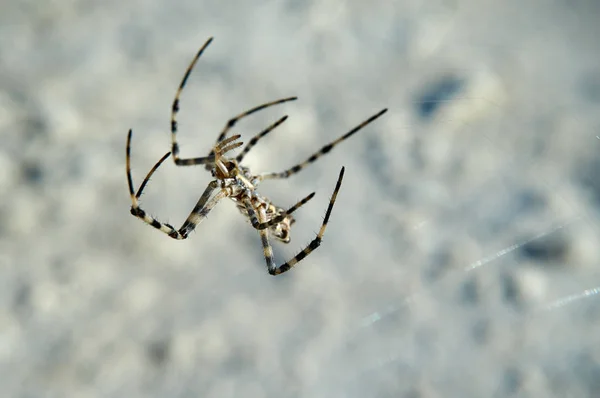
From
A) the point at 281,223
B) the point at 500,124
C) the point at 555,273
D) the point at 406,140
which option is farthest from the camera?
the point at 406,140

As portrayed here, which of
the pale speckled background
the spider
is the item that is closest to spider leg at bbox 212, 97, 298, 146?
the spider

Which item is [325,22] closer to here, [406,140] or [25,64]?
[406,140]

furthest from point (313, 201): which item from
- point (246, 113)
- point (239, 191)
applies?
point (246, 113)

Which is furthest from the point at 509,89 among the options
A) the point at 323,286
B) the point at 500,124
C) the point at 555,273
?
the point at 323,286

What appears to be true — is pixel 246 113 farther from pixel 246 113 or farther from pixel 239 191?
pixel 239 191

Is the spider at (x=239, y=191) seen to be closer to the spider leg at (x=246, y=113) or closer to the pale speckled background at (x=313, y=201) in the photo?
the spider leg at (x=246, y=113)

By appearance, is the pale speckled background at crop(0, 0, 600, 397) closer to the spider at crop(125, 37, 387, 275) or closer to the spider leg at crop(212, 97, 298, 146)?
the spider at crop(125, 37, 387, 275)

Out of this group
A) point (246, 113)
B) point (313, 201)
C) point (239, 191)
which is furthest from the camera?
point (313, 201)

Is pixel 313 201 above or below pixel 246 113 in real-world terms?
below
